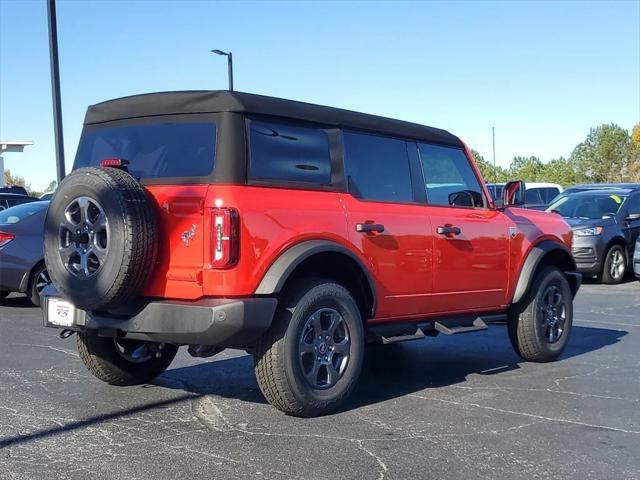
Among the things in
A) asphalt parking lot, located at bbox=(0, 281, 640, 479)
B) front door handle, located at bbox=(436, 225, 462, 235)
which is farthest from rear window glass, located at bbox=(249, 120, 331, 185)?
asphalt parking lot, located at bbox=(0, 281, 640, 479)

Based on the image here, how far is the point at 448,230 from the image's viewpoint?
5996 millimetres

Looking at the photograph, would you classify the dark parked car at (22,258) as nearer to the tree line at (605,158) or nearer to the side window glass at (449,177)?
the side window glass at (449,177)

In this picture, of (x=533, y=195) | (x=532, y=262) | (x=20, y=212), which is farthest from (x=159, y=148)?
(x=533, y=195)

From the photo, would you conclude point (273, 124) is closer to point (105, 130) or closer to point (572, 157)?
point (105, 130)

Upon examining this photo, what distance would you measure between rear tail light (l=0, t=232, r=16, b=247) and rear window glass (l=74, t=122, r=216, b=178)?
501 cm

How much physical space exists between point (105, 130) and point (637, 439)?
401 centimetres

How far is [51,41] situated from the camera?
13094 millimetres

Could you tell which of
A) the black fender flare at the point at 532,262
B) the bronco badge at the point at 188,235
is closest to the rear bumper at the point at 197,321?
the bronco badge at the point at 188,235

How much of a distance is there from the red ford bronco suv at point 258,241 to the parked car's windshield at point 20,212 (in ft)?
16.9

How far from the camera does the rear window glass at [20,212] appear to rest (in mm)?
10312

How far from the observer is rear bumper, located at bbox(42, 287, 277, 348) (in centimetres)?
446

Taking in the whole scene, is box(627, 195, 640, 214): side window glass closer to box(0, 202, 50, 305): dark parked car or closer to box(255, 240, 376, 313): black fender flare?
box(0, 202, 50, 305): dark parked car

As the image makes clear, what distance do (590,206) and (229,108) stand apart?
11.7 meters

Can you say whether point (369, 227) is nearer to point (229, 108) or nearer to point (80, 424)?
point (229, 108)
